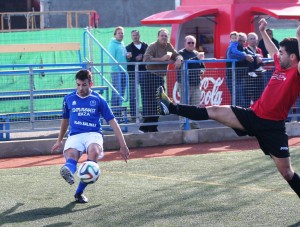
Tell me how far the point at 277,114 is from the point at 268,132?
0.22 m

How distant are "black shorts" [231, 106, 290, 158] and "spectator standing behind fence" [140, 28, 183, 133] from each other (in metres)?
6.31

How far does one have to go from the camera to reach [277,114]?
8242 millimetres

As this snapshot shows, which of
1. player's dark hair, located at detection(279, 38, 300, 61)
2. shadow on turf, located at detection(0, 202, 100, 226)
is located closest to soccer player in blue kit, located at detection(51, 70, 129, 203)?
shadow on turf, located at detection(0, 202, 100, 226)

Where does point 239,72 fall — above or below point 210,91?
above

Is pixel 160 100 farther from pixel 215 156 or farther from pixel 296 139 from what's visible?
pixel 296 139

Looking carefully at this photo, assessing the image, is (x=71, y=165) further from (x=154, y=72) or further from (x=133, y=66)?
(x=133, y=66)

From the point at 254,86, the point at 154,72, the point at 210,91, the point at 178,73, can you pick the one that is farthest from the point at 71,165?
the point at 254,86

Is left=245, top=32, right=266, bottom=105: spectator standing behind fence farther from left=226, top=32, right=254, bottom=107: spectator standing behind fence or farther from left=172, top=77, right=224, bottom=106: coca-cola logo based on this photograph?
left=172, top=77, right=224, bottom=106: coca-cola logo

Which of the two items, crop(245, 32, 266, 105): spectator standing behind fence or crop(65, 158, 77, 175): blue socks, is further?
crop(245, 32, 266, 105): spectator standing behind fence

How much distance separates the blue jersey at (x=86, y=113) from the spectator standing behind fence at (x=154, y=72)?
517cm

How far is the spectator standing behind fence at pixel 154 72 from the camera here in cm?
1459

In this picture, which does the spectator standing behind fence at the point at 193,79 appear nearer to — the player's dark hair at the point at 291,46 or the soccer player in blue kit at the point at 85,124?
the soccer player in blue kit at the point at 85,124

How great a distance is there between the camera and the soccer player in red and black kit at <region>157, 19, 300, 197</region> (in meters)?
8.12

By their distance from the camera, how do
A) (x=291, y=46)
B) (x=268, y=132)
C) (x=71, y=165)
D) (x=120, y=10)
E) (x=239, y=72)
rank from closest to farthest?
(x=291, y=46) < (x=268, y=132) < (x=71, y=165) < (x=239, y=72) < (x=120, y=10)
